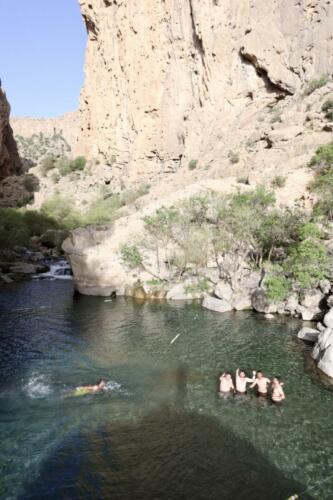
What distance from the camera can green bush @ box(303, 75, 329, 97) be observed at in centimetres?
3975

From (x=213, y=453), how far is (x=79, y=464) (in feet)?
11.2

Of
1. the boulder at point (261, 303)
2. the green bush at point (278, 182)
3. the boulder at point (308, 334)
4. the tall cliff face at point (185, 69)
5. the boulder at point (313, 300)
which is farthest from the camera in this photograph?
the tall cliff face at point (185, 69)

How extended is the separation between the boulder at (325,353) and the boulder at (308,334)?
1.84 meters

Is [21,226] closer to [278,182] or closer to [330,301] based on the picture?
[278,182]

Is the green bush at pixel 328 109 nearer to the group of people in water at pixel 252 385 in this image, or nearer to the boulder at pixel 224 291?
the boulder at pixel 224 291

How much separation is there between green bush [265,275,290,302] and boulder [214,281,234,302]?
9.60 feet

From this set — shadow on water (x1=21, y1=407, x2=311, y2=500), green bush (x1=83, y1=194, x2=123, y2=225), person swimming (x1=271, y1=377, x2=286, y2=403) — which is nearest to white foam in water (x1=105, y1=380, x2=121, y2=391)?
shadow on water (x1=21, y1=407, x2=311, y2=500)

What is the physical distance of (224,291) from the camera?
26344 millimetres

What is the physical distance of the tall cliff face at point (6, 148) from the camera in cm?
6144

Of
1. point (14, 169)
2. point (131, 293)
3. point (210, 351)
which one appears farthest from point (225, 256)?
point (14, 169)

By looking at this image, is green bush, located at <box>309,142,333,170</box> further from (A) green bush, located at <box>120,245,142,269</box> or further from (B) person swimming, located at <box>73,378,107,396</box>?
(B) person swimming, located at <box>73,378,107,396</box>

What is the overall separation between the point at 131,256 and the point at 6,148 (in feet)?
144

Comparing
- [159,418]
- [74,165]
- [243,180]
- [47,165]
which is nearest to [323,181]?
[243,180]

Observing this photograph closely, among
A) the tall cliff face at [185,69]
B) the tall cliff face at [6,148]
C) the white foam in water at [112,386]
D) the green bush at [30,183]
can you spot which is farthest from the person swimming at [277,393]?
the tall cliff face at [6,148]
